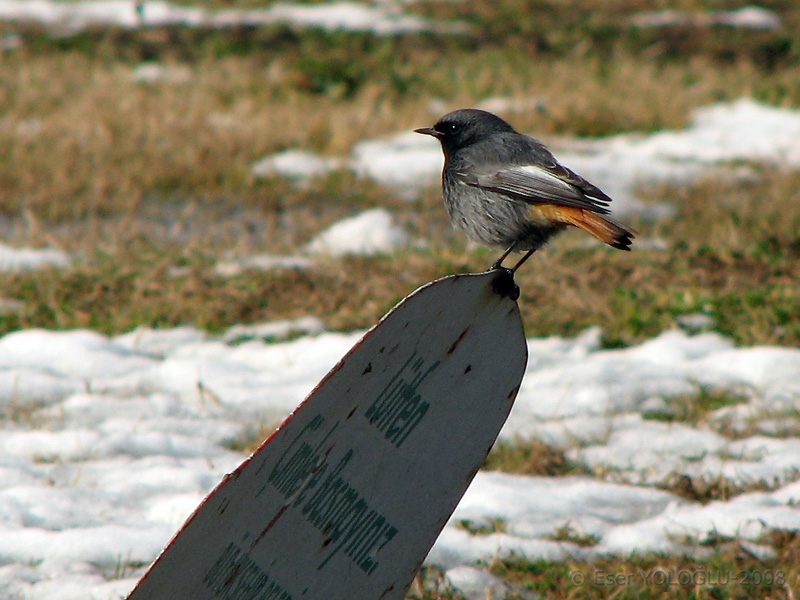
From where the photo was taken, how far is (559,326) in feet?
17.6

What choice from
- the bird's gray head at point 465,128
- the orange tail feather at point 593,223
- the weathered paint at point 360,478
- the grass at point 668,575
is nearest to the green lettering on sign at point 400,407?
the weathered paint at point 360,478

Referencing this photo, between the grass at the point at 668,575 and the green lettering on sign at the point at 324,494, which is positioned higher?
Answer: the green lettering on sign at the point at 324,494

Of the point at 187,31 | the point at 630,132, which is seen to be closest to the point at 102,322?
the point at 630,132

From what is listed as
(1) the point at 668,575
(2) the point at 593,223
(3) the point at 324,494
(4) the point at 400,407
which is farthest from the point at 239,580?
(1) the point at 668,575

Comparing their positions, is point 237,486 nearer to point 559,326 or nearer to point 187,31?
point 559,326

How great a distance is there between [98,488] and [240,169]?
4.03 metres

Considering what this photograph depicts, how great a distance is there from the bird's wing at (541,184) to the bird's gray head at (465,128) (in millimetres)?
166

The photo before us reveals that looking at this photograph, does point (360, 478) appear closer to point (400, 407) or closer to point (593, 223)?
point (400, 407)

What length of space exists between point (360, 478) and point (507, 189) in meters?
1.21

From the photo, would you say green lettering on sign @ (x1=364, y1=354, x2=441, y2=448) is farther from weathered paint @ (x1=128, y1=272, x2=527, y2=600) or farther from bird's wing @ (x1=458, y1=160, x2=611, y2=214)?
bird's wing @ (x1=458, y1=160, x2=611, y2=214)

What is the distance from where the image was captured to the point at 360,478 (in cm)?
216

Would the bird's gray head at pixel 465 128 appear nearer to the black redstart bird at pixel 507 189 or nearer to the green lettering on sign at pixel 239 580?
the black redstart bird at pixel 507 189

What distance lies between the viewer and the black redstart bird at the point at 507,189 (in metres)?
2.97

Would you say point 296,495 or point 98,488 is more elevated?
point 296,495
